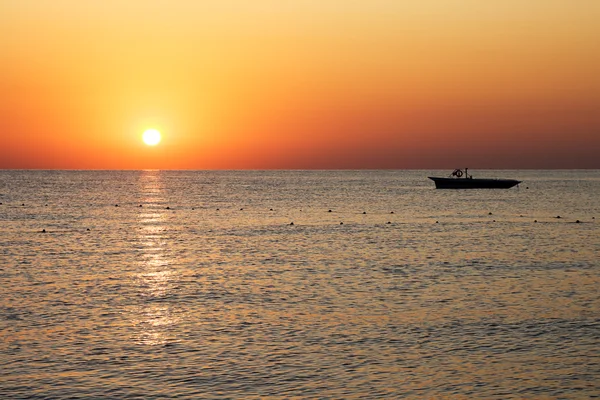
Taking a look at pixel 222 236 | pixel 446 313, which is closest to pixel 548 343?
pixel 446 313

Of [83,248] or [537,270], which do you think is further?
[83,248]

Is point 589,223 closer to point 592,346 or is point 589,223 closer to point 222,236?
point 222,236

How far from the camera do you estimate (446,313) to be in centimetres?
3444

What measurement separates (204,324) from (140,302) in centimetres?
707

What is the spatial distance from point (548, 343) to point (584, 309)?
775 cm

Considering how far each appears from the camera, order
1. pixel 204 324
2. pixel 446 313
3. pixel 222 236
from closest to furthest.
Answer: pixel 204 324 < pixel 446 313 < pixel 222 236

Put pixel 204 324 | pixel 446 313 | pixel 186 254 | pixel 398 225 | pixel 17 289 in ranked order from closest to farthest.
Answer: pixel 204 324, pixel 446 313, pixel 17 289, pixel 186 254, pixel 398 225

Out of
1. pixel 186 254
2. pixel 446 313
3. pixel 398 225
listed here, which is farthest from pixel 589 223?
pixel 446 313

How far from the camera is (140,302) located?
37.9m

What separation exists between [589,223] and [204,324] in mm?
77632

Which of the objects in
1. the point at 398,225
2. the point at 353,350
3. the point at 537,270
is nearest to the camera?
the point at 353,350

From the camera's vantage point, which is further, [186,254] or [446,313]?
[186,254]

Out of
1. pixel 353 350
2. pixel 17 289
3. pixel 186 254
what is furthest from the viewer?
pixel 186 254

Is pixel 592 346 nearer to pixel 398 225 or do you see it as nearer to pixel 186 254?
pixel 186 254
